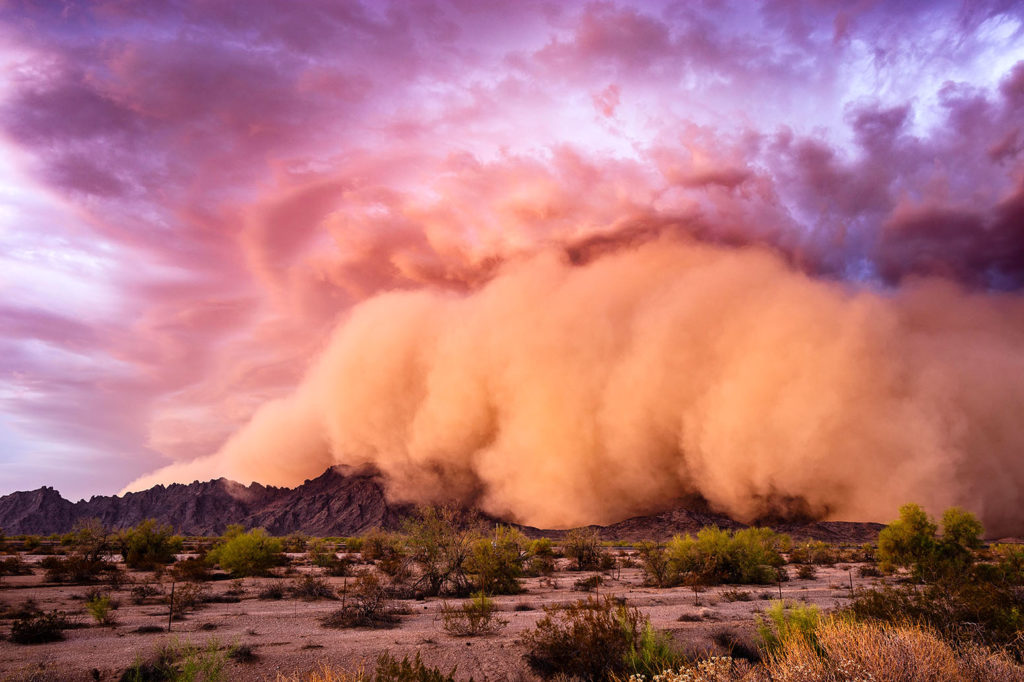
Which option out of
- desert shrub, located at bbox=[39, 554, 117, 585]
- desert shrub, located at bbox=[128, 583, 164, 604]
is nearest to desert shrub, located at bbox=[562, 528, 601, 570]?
desert shrub, located at bbox=[128, 583, 164, 604]

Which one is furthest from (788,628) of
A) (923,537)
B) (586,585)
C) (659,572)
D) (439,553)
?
(923,537)

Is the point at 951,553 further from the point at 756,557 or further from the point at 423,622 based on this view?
the point at 423,622

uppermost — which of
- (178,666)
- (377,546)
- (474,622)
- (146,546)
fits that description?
(178,666)

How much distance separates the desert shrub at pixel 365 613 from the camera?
2069cm

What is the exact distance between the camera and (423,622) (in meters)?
21.4

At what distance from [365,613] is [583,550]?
3314 cm

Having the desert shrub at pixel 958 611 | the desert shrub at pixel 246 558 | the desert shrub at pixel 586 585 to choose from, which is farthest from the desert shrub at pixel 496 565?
the desert shrub at pixel 958 611

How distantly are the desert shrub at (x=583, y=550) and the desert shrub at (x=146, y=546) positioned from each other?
1366 inches

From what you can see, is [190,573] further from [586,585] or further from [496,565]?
[586,585]

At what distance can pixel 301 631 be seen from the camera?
19188mm

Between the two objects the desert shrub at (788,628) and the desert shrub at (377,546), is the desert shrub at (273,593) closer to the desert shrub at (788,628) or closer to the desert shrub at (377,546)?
the desert shrub at (377,546)

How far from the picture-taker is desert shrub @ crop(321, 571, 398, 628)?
67.9ft

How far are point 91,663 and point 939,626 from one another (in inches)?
851

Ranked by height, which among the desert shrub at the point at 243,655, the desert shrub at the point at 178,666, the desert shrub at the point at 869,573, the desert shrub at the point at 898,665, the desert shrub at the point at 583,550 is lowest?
the desert shrub at the point at 869,573
